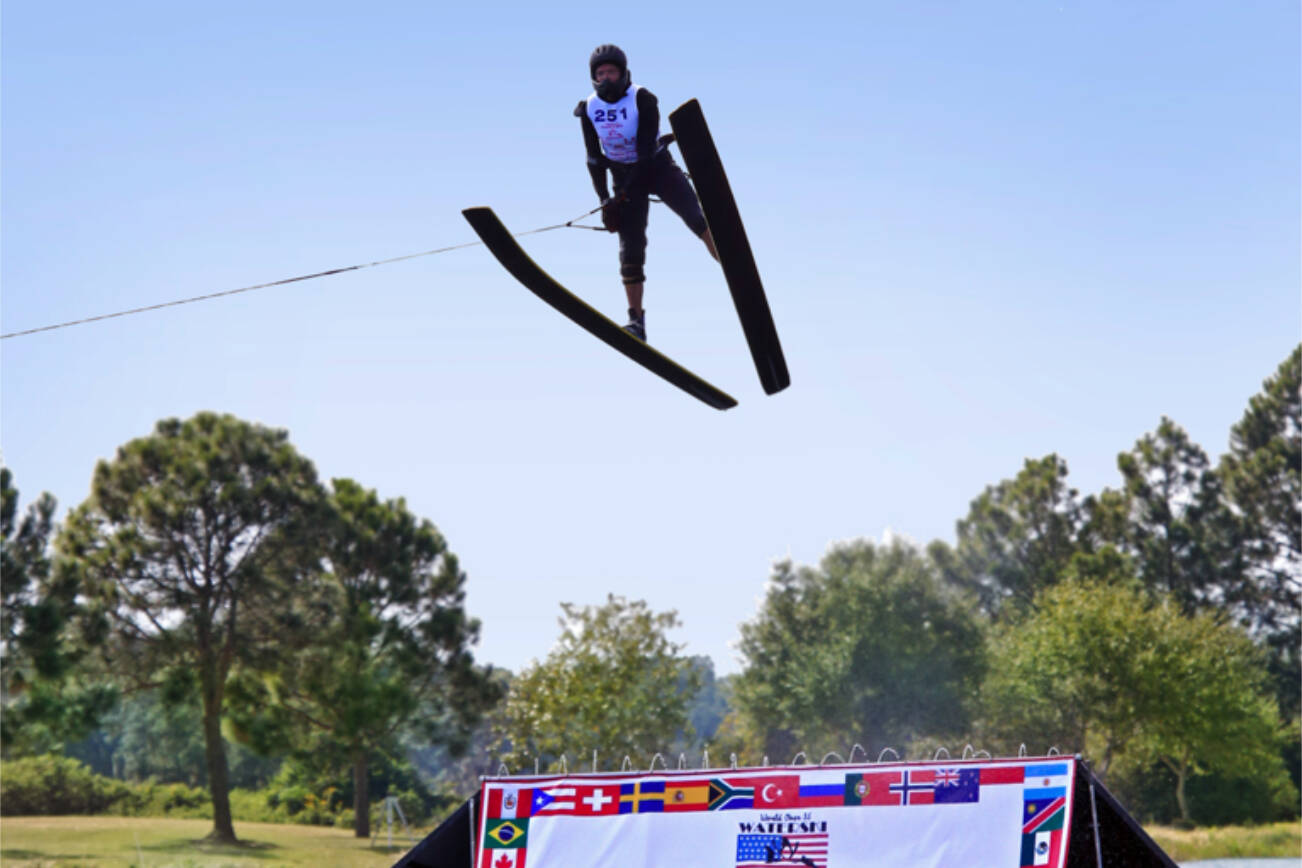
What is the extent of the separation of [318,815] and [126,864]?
20937mm

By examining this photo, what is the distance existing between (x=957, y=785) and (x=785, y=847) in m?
1.46

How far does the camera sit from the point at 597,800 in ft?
34.3

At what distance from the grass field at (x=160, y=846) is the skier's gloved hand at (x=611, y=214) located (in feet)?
68.1

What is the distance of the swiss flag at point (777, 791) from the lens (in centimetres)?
998

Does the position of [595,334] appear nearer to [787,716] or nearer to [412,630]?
[412,630]

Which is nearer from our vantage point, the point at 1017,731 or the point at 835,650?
the point at 1017,731

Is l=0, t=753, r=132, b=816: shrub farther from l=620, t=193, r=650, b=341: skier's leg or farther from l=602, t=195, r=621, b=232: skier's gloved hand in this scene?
l=602, t=195, r=621, b=232: skier's gloved hand

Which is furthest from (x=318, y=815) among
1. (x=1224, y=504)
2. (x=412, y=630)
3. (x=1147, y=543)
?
(x=1224, y=504)

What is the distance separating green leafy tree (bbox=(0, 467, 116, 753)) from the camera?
26.0m

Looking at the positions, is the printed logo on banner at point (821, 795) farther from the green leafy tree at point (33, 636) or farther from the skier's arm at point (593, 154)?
the green leafy tree at point (33, 636)

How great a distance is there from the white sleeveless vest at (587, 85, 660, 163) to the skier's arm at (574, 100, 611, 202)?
5cm

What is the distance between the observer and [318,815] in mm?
46250

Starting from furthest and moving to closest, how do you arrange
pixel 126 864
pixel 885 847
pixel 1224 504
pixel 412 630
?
pixel 1224 504 < pixel 412 630 < pixel 126 864 < pixel 885 847

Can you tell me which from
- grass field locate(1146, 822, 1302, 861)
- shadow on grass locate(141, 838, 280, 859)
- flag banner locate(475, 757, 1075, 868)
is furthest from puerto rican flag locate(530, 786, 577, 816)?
shadow on grass locate(141, 838, 280, 859)
